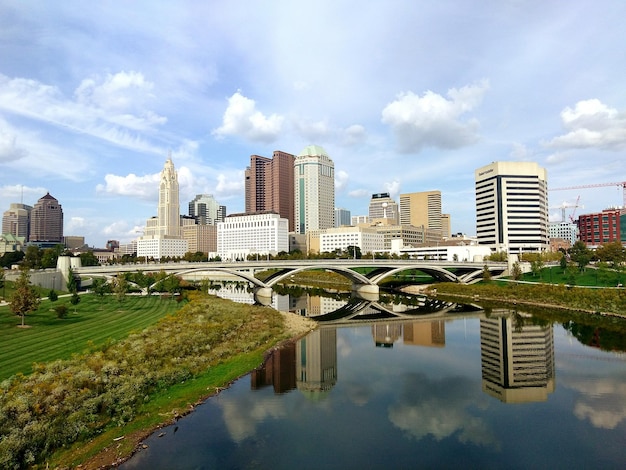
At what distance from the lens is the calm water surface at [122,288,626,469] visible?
62.2 ft

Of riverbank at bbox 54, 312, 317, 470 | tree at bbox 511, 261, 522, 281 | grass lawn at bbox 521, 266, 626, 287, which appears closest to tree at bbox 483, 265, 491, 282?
tree at bbox 511, 261, 522, 281

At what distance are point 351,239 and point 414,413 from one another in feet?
544

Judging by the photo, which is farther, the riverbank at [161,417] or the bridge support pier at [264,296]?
the bridge support pier at [264,296]

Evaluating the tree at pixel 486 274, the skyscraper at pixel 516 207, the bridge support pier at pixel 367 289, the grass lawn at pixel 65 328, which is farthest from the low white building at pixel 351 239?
the grass lawn at pixel 65 328

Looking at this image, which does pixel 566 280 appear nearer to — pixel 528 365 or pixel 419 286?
pixel 419 286

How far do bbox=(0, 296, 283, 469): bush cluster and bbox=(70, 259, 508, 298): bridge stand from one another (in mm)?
38055

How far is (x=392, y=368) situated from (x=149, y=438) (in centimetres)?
1939

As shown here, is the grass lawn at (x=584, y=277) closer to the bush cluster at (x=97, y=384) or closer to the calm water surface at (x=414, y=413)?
the calm water surface at (x=414, y=413)

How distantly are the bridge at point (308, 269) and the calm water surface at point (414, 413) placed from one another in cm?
3773

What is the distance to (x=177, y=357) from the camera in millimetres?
30062

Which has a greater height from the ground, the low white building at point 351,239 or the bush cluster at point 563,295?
the low white building at point 351,239

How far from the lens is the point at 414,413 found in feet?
79.4

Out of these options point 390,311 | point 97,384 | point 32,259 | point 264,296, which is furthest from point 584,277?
point 32,259

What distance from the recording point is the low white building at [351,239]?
188 m
